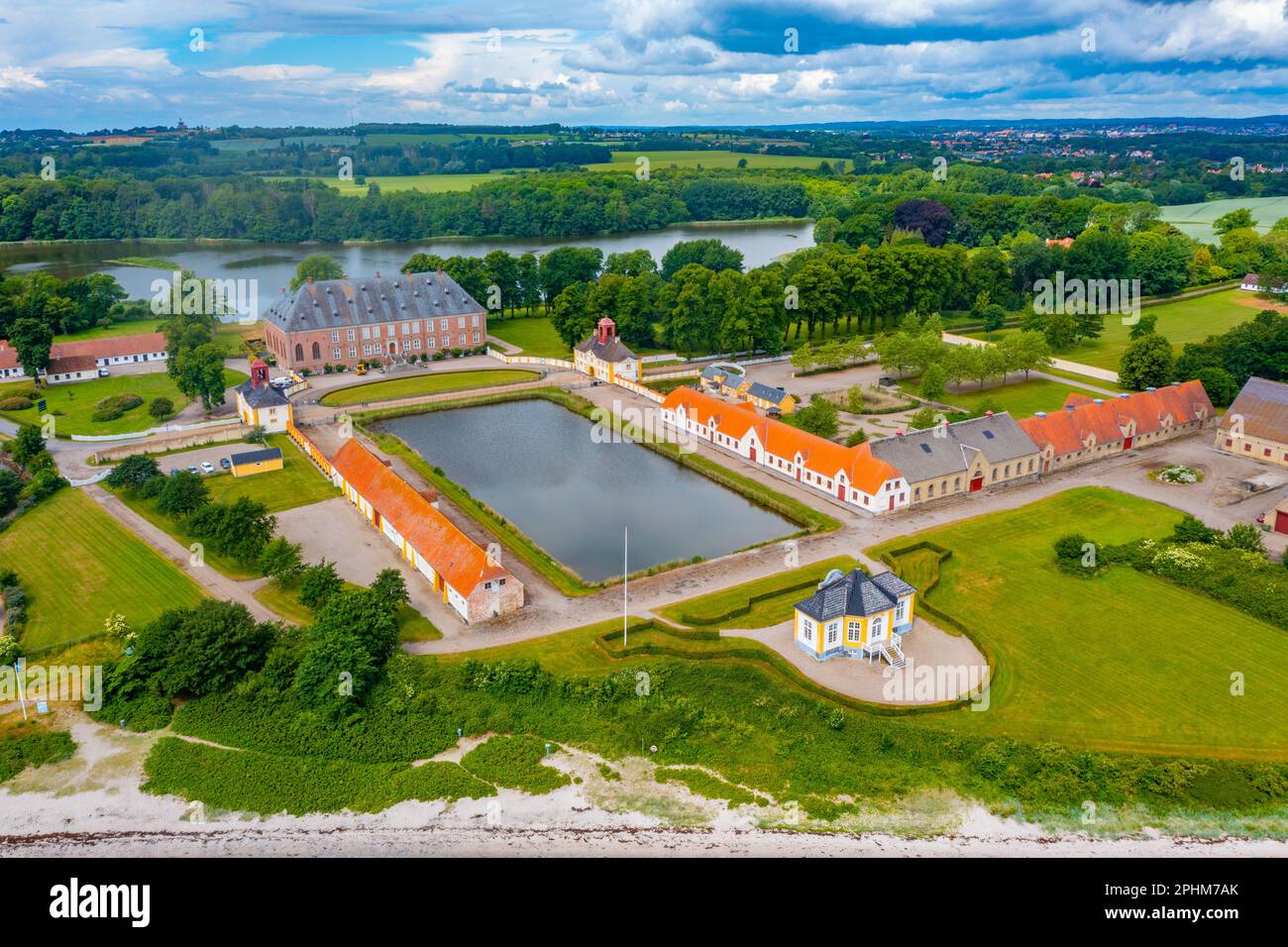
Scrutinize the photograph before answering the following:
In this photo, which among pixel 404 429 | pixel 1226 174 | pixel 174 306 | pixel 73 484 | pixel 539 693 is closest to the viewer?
pixel 539 693

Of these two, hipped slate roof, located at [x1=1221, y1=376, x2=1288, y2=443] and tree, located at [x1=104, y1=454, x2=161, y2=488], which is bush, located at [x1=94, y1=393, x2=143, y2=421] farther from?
hipped slate roof, located at [x1=1221, y1=376, x2=1288, y2=443]

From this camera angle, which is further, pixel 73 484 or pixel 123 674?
pixel 73 484

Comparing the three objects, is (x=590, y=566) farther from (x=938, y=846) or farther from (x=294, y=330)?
(x=294, y=330)

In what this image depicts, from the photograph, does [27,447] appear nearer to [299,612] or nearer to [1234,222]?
[299,612]

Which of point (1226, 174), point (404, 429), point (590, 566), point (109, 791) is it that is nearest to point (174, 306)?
point (404, 429)

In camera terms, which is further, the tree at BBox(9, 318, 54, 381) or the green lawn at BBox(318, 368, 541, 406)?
the green lawn at BBox(318, 368, 541, 406)

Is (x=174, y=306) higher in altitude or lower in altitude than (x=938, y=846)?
higher

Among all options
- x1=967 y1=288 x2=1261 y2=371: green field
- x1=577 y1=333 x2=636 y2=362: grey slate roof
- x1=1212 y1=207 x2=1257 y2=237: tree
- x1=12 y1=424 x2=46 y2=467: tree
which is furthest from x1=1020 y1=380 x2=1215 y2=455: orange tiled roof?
x1=1212 y1=207 x2=1257 y2=237: tree
